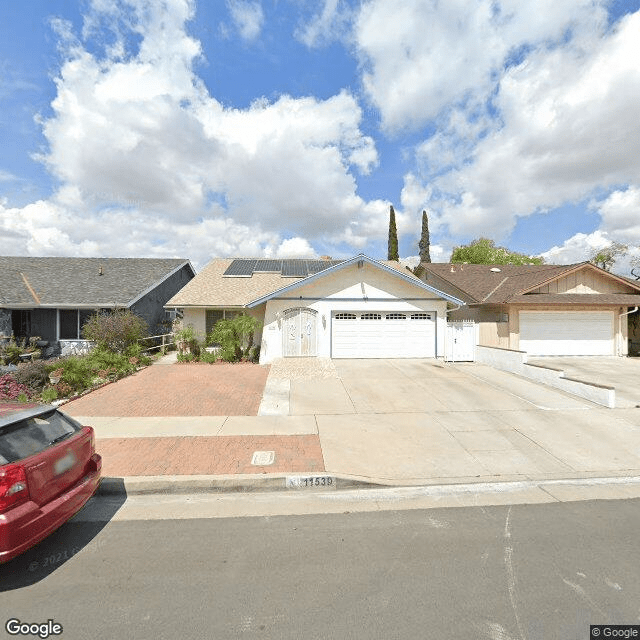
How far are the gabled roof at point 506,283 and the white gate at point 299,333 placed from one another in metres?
8.62

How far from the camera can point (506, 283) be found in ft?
62.7

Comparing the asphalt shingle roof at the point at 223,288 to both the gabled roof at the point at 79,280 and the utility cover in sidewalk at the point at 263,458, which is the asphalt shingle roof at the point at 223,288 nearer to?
the gabled roof at the point at 79,280

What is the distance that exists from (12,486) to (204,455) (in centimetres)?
299

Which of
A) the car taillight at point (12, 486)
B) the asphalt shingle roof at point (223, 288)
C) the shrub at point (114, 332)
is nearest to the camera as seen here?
the car taillight at point (12, 486)

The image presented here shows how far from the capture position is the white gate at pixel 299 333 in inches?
629

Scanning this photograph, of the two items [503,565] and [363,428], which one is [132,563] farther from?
[363,428]

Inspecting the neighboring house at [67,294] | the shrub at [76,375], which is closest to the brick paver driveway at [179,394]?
the shrub at [76,375]

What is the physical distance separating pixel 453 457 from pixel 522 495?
1.24 metres

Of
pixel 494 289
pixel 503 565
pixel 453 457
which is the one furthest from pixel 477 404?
pixel 494 289

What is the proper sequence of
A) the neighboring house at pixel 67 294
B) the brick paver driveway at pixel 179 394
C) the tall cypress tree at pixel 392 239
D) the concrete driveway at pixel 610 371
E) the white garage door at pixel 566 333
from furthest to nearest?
the tall cypress tree at pixel 392 239, the neighboring house at pixel 67 294, the white garage door at pixel 566 333, the concrete driveway at pixel 610 371, the brick paver driveway at pixel 179 394

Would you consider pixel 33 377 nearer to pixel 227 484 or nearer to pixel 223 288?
pixel 227 484

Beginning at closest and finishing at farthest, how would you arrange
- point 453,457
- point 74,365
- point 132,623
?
1. point 132,623
2. point 453,457
3. point 74,365

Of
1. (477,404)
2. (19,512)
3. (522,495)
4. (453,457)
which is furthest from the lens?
(477,404)

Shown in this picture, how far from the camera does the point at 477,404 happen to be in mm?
9211
